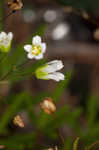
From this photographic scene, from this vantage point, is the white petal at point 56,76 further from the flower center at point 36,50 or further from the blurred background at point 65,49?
the blurred background at point 65,49

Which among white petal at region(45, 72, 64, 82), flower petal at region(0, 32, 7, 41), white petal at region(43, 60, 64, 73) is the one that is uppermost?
flower petal at region(0, 32, 7, 41)

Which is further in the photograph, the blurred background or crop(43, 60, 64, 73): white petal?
the blurred background

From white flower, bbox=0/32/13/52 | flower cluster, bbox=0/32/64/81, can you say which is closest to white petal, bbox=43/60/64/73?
flower cluster, bbox=0/32/64/81

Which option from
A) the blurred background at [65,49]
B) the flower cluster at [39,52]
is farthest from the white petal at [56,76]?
the blurred background at [65,49]

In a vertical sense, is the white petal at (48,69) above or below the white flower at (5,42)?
below

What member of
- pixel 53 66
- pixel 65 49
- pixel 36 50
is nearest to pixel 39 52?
pixel 36 50

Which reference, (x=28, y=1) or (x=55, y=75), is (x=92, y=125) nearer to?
(x=55, y=75)

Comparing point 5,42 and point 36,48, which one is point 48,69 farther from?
point 5,42

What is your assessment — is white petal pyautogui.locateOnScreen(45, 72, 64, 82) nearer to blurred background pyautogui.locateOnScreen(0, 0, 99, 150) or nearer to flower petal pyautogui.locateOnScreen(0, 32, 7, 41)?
flower petal pyautogui.locateOnScreen(0, 32, 7, 41)

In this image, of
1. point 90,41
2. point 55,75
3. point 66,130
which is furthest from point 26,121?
point 55,75
